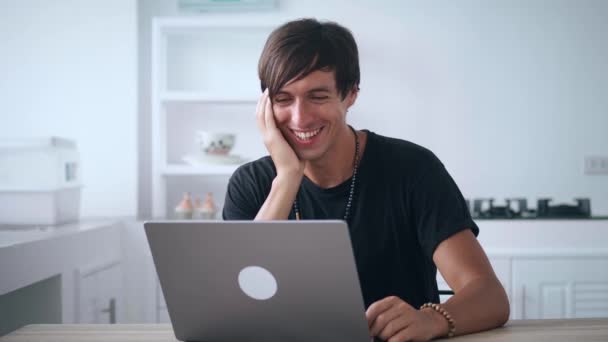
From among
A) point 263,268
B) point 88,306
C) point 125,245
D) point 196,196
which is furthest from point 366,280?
point 196,196

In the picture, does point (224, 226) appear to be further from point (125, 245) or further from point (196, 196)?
point (196, 196)

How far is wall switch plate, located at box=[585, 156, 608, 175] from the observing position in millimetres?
2756

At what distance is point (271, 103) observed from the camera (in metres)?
1.42

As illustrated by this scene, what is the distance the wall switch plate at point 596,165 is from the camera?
108 inches

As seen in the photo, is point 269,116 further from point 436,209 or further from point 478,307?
point 478,307

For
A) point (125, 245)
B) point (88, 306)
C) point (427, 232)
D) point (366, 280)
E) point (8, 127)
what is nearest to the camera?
point (427, 232)

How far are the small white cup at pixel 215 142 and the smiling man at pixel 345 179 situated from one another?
3.44ft

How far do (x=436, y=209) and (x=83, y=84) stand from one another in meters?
1.83

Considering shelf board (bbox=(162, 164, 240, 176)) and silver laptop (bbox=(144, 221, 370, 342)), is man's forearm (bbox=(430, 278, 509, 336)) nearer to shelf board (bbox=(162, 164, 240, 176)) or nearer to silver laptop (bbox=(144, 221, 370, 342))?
silver laptop (bbox=(144, 221, 370, 342))

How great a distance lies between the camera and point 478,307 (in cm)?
102

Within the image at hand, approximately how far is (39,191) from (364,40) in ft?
4.65

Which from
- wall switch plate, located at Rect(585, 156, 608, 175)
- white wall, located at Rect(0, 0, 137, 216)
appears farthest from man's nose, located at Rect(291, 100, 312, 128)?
wall switch plate, located at Rect(585, 156, 608, 175)

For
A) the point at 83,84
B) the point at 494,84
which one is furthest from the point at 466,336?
the point at 83,84

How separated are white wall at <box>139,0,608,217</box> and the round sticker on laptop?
199 cm
